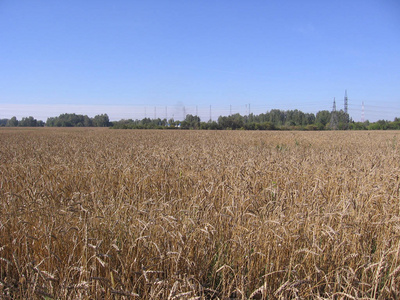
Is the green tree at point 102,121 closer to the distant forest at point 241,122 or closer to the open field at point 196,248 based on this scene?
the distant forest at point 241,122

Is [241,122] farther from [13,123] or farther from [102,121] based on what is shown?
[13,123]

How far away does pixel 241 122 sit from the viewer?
73125 millimetres

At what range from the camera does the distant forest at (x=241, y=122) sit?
68750mm

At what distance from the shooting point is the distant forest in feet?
226

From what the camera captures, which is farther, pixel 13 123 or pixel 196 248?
pixel 13 123

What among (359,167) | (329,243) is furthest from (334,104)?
(329,243)

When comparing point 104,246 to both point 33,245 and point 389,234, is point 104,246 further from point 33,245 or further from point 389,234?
point 389,234

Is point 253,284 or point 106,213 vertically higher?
point 106,213

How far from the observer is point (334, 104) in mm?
59094

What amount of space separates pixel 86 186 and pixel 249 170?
3210mm

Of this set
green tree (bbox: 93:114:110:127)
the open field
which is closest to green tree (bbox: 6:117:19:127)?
green tree (bbox: 93:114:110:127)

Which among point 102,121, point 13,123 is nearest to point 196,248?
point 102,121

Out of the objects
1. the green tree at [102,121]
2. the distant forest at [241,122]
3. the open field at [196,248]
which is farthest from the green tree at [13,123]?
the open field at [196,248]

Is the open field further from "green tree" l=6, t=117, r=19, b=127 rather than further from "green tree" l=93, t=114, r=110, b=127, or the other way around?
"green tree" l=6, t=117, r=19, b=127
